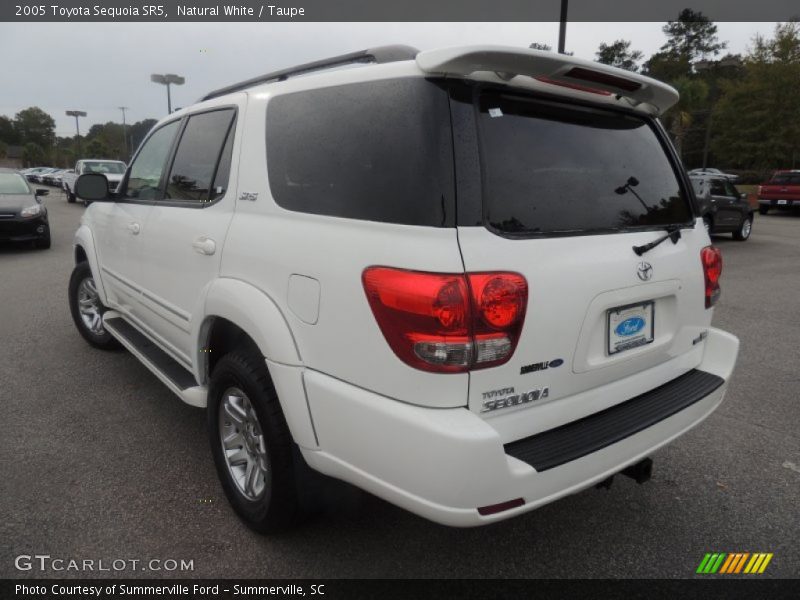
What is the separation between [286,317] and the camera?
2164 mm

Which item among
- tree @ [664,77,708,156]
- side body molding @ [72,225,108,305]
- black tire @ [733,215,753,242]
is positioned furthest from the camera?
tree @ [664,77,708,156]

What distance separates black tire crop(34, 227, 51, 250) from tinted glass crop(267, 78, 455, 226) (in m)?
10.9

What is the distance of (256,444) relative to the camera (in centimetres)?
249

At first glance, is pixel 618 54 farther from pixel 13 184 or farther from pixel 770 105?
pixel 13 184

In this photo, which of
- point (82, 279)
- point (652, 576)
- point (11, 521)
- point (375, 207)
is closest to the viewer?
point (375, 207)

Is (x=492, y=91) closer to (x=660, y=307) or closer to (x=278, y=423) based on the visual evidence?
(x=660, y=307)

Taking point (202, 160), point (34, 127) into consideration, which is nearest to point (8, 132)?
point (34, 127)

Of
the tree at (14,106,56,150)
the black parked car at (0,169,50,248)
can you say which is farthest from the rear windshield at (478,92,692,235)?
the tree at (14,106,56,150)

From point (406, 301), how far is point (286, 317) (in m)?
0.59

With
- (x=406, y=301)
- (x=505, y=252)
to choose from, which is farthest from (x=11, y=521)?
(x=505, y=252)

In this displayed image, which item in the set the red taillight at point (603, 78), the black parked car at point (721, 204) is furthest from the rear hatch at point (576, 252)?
the black parked car at point (721, 204)

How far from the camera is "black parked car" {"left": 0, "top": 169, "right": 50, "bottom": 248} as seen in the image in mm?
10812

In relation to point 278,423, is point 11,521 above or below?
below

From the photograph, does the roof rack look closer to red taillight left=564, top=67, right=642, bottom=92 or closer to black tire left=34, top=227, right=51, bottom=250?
red taillight left=564, top=67, right=642, bottom=92
